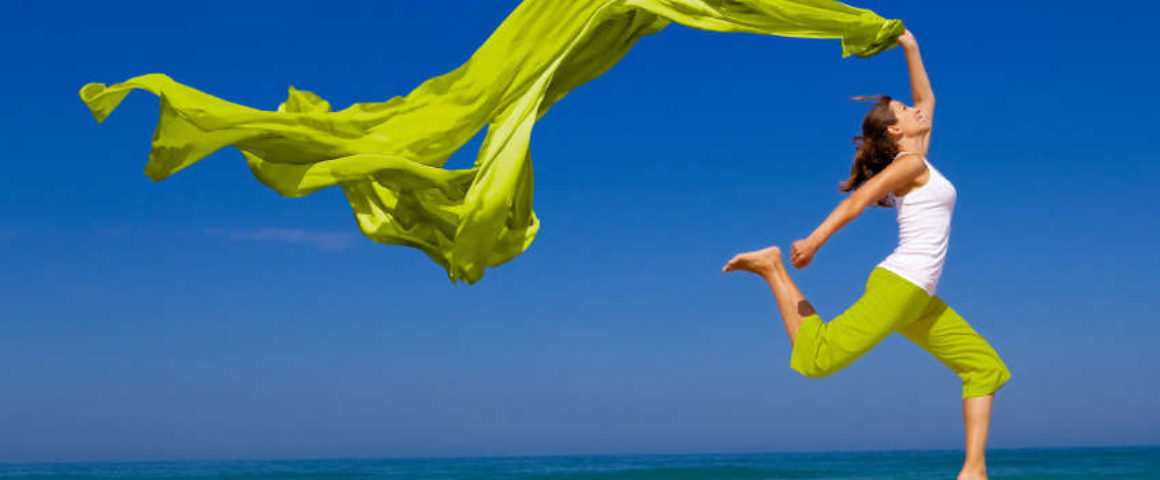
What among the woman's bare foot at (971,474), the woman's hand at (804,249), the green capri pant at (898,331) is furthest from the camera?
the woman's bare foot at (971,474)

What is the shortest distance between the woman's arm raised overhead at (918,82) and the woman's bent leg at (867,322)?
2.19ft

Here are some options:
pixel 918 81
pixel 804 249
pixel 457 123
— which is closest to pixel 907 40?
pixel 918 81

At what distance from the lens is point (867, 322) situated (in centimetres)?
482

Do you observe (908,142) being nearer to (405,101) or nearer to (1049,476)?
(405,101)

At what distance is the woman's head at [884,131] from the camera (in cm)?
500

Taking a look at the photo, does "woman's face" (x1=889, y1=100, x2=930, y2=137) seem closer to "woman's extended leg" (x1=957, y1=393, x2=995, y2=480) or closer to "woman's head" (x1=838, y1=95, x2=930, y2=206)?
"woman's head" (x1=838, y1=95, x2=930, y2=206)

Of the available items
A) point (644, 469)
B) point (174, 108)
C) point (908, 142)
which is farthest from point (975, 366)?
point (644, 469)

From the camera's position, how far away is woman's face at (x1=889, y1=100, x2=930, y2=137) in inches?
197

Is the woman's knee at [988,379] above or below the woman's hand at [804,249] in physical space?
below

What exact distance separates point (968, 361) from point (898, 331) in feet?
1.08

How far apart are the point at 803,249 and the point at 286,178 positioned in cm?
250

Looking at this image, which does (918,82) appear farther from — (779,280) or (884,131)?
(779,280)

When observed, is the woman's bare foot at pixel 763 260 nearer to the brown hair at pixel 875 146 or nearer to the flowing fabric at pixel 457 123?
the brown hair at pixel 875 146

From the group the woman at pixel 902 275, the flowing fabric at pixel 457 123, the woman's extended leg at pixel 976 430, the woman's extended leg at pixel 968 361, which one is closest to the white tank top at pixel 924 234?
the woman at pixel 902 275
